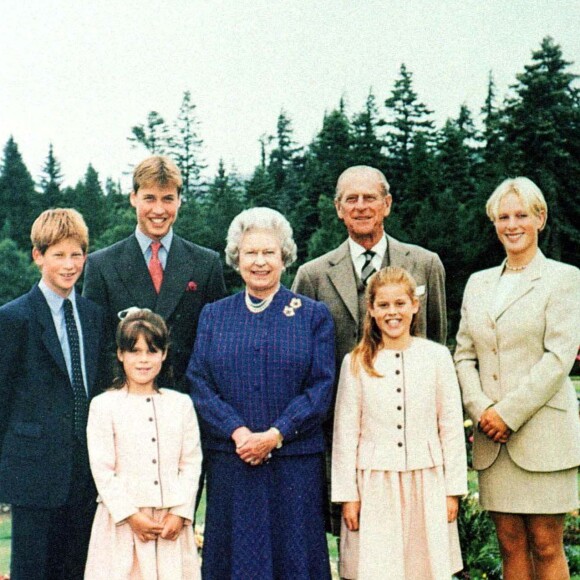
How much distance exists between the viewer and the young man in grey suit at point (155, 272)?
15.8 feet

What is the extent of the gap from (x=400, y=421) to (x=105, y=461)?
5.05ft

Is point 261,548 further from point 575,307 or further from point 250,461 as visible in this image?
point 575,307

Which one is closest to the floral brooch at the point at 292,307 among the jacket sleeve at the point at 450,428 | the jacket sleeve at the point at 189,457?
the jacket sleeve at the point at 189,457

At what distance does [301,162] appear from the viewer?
2485 inches

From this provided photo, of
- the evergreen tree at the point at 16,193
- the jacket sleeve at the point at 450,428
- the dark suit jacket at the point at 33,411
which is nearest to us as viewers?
the dark suit jacket at the point at 33,411

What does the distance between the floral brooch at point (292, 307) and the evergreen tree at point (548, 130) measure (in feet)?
110

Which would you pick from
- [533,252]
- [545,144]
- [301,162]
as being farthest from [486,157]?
[533,252]

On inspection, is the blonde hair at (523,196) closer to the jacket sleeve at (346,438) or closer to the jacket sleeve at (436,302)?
the jacket sleeve at (436,302)

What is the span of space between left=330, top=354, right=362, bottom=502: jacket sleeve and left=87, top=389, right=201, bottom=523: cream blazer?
74 centimetres

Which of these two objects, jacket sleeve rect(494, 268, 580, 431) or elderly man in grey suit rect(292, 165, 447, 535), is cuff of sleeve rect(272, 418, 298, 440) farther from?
jacket sleeve rect(494, 268, 580, 431)

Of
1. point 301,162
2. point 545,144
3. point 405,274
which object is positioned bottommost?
point 405,274

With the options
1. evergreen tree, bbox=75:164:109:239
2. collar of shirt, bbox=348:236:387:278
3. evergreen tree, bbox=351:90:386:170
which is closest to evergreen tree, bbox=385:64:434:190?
evergreen tree, bbox=351:90:386:170

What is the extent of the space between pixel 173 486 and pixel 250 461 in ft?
1.37

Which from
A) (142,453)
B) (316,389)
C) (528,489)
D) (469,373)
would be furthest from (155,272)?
(528,489)
